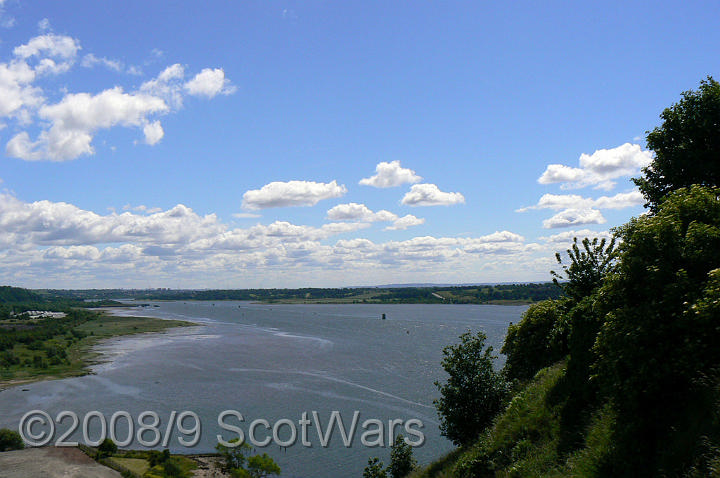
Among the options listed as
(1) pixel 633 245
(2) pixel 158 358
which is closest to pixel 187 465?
(1) pixel 633 245

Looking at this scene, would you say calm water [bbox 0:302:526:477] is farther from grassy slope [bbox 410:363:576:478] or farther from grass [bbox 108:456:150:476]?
grassy slope [bbox 410:363:576:478]

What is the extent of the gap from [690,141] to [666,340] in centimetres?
1973

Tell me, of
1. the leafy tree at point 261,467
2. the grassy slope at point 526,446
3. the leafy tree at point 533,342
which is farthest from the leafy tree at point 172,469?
the leafy tree at point 533,342

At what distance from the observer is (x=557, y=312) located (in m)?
35.3

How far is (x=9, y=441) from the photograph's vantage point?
59656mm

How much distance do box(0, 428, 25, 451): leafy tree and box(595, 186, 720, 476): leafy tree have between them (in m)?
71.9

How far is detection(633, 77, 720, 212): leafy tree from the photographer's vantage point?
26766 millimetres

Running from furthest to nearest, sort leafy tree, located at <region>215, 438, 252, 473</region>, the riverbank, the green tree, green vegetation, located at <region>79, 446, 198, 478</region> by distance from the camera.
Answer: the riverbank → the green tree → leafy tree, located at <region>215, 438, 252, 473</region> → green vegetation, located at <region>79, 446, 198, 478</region>

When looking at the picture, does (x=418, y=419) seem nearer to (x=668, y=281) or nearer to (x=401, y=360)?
(x=401, y=360)

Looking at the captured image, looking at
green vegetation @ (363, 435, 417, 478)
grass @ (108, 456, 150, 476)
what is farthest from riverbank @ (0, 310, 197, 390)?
green vegetation @ (363, 435, 417, 478)

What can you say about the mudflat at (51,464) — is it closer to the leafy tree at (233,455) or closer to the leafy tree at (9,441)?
the leafy tree at (9,441)

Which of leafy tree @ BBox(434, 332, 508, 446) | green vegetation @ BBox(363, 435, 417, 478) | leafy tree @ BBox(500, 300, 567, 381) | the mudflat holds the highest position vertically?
leafy tree @ BBox(500, 300, 567, 381)

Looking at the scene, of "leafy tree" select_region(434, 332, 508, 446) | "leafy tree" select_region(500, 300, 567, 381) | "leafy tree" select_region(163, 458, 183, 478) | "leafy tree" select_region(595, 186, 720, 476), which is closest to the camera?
"leafy tree" select_region(595, 186, 720, 476)

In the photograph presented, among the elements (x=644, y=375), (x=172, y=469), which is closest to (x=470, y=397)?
(x=644, y=375)
